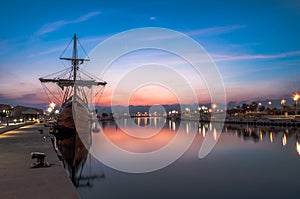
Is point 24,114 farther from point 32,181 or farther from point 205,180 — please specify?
point 32,181

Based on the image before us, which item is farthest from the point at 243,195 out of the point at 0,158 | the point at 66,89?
the point at 66,89

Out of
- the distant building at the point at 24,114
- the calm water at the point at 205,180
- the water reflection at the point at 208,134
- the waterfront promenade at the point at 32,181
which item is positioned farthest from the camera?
the distant building at the point at 24,114

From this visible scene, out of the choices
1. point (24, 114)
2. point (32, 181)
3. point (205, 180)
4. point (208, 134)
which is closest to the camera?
point (32, 181)

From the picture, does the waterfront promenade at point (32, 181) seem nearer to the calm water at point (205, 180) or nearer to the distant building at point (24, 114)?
the calm water at point (205, 180)

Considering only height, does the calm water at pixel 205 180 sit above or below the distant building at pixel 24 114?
below

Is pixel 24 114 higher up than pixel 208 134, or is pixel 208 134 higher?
pixel 24 114

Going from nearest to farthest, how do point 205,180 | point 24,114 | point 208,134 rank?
point 205,180 → point 208,134 → point 24,114

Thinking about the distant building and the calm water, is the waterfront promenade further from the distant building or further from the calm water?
the distant building

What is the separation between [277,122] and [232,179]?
51940mm

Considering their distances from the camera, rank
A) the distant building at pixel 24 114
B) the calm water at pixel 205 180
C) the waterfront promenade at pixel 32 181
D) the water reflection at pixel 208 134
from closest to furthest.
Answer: the waterfront promenade at pixel 32 181, the calm water at pixel 205 180, the water reflection at pixel 208 134, the distant building at pixel 24 114

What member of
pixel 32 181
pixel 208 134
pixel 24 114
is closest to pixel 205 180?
pixel 32 181

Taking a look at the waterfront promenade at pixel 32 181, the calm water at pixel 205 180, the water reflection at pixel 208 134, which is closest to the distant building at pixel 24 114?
the water reflection at pixel 208 134

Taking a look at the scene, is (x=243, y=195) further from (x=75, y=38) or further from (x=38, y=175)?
(x=75, y=38)

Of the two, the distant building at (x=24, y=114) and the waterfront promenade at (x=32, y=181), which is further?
the distant building at (x=24, y=114)
